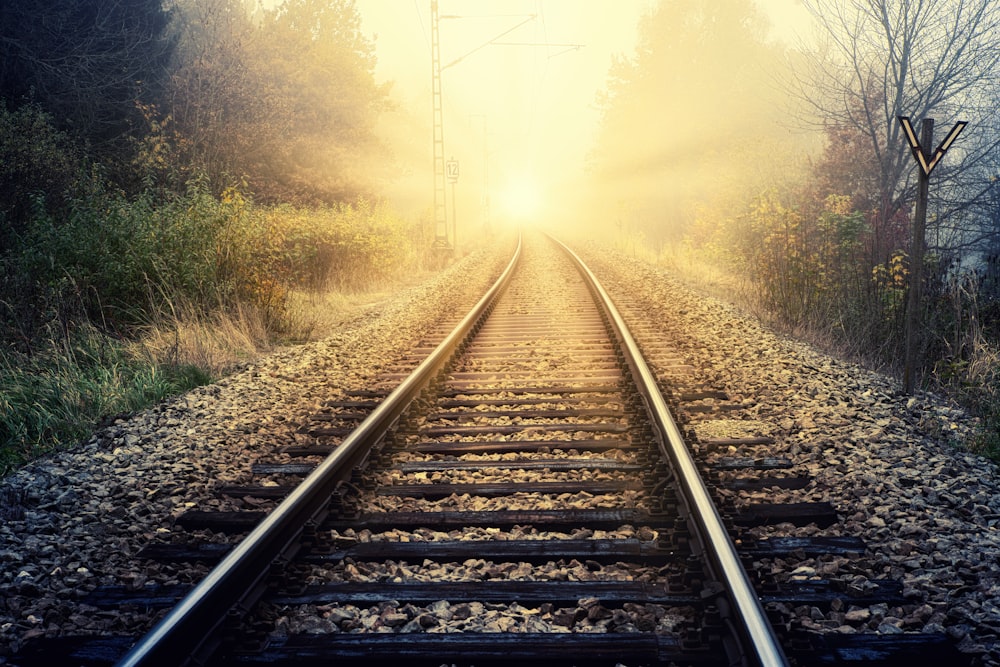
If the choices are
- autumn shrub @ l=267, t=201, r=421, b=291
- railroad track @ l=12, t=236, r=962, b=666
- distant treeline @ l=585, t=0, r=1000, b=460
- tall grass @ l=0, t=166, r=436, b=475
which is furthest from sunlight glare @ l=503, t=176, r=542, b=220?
railroad track @ l=12, t=236, r=962, b=666

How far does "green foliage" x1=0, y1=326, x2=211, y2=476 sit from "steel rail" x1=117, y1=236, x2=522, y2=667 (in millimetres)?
2512

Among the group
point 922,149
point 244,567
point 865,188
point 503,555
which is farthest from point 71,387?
point 865,188

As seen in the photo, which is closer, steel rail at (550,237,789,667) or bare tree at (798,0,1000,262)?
steel rail at (550,237,789,667)

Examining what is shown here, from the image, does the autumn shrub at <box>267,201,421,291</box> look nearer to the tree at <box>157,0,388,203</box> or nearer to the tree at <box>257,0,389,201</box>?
the tree at <box>157,0,388,203</box>

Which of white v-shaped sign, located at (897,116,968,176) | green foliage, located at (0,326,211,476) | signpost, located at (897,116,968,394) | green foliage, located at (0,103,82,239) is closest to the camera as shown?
green foliage, located at (0,326,211,476)

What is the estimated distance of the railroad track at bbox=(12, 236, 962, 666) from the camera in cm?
238

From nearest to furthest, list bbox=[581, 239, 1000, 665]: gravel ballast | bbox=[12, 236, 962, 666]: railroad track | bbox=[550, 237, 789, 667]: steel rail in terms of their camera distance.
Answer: bbox=[550, 237, 789, 667]: steel rail → bbox=[12, 236, 962, 666]: railroad track → bbox=[581, 239, 1000, 665]: gravel ballast

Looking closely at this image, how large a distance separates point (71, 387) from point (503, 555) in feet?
15.8

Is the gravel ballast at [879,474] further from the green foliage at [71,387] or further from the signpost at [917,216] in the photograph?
the green foliage at [71,387]

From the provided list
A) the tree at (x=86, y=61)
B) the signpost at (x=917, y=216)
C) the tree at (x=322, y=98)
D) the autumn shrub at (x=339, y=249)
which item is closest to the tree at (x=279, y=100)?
the tree at (x=322, y=98)

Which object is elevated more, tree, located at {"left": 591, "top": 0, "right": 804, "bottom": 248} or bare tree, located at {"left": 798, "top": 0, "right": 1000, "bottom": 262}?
tree, located at {"left": 591, "top": 0, "right": 804, "bottom": 248}

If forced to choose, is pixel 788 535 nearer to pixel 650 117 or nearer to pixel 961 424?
pixel 961 424

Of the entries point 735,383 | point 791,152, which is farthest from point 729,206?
point 735,383

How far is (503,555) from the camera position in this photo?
3.05 metres
